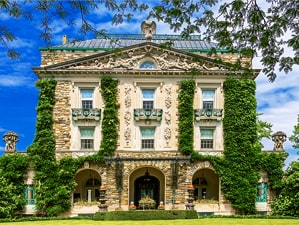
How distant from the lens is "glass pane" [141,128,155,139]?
3566 centimetres

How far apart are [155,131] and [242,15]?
23.8m

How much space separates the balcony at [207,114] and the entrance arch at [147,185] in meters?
4.94

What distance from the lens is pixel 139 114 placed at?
35312mm

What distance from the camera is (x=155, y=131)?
3562cm

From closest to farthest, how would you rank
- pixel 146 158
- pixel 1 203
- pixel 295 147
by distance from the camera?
pixel 1 203
pixel 146 158
pixel 295 147

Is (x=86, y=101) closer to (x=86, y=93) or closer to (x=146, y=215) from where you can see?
(x=86, y=93)

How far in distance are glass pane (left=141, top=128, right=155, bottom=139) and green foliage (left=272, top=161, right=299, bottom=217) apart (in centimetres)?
961

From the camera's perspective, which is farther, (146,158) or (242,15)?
(146,158)

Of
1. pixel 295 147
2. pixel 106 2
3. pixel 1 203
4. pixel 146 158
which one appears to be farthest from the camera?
pixel 295 147

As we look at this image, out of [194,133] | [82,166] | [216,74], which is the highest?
[216,74]

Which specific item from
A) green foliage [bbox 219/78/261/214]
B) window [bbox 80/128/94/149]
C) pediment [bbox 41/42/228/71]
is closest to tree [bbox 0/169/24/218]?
window [bbox 80/128/94/149]

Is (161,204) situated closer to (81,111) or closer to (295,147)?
(81,111)

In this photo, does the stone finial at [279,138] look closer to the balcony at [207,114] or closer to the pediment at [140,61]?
the balcony at [207,114]

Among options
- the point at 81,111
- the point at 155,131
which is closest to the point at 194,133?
the point at 155,131
